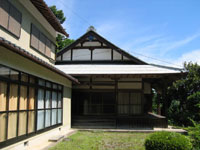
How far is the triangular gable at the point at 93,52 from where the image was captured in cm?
1544

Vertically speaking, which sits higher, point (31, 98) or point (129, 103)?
point (31, 98)

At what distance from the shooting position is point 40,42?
10047 mm

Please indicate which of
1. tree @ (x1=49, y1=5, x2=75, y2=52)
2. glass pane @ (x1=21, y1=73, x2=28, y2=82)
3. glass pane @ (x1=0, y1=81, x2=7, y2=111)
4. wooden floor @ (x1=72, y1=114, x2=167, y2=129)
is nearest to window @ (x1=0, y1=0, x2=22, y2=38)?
glass pane @ (x1=21, y1=73, x2=28, y2=82)

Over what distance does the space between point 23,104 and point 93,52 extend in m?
9.38

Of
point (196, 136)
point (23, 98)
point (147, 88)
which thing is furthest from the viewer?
point (147, 88)

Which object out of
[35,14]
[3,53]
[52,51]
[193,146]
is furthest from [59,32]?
[193,146]

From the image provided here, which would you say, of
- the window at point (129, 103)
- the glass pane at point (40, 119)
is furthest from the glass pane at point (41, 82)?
the window at point (129, 103)

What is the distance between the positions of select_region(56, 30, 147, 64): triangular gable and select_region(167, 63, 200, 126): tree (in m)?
5.95

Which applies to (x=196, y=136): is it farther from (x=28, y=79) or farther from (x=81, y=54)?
(x=81, y=54)

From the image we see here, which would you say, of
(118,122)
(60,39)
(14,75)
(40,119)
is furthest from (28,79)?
(60,39)

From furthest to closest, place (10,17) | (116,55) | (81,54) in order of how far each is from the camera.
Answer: (81,54) < (116,55) < (10,17)

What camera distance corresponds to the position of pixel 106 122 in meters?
13.3

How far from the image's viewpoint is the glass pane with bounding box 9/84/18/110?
6.01 meters

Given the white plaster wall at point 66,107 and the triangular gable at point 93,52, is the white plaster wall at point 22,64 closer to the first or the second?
the white plaster wall at point 66,107
